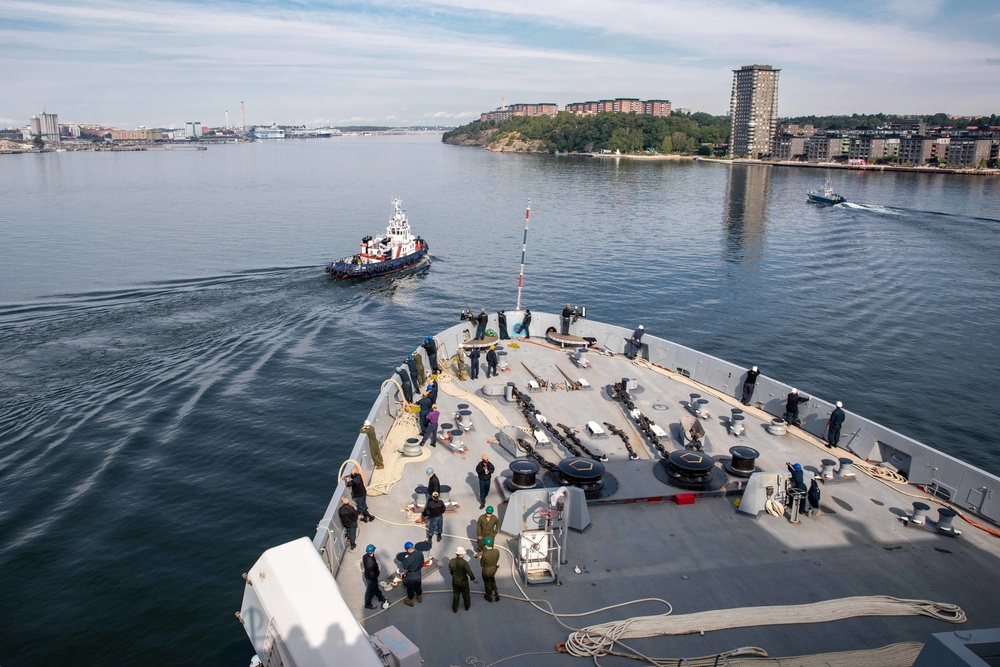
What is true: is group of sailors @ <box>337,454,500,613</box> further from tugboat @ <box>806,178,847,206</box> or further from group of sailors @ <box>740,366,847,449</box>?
tugboat @ <box>806,178,847,206</box>

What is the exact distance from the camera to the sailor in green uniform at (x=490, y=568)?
982cm

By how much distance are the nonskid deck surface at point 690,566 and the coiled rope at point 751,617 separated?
13 cm

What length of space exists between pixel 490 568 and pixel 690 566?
3.55 metres

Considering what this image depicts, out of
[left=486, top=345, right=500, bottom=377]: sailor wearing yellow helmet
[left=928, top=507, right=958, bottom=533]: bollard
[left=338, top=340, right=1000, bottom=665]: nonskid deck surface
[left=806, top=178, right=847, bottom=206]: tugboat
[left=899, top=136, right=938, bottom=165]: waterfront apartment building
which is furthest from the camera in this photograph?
[left=899, top=136, right=938, bottom=165]: waterfront apartment building

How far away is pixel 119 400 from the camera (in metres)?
27.0

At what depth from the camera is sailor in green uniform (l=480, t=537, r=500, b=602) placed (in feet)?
32.2

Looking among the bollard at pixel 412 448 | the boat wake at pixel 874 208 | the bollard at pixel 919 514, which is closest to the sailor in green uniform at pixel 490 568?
the bollard at pixel 412 448

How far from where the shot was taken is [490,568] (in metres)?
9.82

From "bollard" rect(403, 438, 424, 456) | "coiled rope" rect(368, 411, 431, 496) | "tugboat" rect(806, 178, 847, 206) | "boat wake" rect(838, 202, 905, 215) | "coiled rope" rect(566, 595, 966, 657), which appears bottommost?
"coiled rope" rect(566, 595, 966, 657)

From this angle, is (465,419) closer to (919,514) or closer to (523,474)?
(523,474)

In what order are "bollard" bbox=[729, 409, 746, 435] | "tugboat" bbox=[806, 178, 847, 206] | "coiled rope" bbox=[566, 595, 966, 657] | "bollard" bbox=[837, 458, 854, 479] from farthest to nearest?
"tugboat" bbox=[806, 178, 847, 206]
"bollard" bbox=[729, 409, 746, 435]
"bollard" bbox=[837, 458, 854, 479]
"coiled rope" bbox=[566, 595, 966, 657]

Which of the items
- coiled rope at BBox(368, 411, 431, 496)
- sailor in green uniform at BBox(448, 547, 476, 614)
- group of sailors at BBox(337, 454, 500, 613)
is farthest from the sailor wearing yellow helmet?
sailor in green uniform at BBox(448, 547, 476, 614)

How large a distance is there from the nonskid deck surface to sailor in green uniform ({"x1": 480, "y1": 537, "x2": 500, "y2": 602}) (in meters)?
0.19

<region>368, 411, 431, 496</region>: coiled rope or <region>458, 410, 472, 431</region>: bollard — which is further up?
<region>458, 410, 472, 431</region>: bollard
